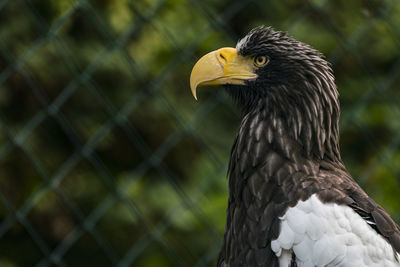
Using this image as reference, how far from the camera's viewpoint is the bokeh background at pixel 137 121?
11.8 feet

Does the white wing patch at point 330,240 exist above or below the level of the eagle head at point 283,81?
below

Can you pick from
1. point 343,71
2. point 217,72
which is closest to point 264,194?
point 217,72

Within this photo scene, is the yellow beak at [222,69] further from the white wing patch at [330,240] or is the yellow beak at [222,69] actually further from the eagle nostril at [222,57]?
the white wing patch at [330,240]

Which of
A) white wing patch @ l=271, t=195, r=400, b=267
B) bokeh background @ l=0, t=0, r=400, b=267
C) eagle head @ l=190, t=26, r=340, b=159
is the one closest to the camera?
white wing patch @ l=271, t=195, r=400, b=267

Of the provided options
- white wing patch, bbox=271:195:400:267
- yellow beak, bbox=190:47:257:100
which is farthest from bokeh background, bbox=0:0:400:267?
white wing patch, bbox=271:195:400:267

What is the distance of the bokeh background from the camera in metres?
3.59

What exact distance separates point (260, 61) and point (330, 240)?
0.61 m

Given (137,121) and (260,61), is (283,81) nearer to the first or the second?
(260,61)

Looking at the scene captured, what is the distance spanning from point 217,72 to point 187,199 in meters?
0.84

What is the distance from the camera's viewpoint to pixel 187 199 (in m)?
3.34

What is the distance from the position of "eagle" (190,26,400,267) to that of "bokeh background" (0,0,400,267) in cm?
82

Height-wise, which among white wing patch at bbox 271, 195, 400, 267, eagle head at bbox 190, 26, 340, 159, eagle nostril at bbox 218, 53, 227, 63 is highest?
eagle nostril at bbox 218, 53, 227, 63

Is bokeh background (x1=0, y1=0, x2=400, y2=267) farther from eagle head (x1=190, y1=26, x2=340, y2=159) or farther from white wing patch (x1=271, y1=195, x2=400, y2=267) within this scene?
white wing patch (x1=271, y1=195, x2=400, y2=267)

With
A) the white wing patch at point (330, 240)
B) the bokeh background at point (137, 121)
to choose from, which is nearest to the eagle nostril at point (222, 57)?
the white wing patch at point (330, 240)
